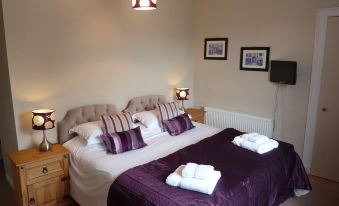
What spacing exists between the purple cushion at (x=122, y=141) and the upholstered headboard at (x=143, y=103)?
82 centimetres

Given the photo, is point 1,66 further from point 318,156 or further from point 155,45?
point 318,156

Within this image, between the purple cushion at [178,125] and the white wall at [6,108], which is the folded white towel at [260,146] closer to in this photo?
the purple cushion at [178,125]

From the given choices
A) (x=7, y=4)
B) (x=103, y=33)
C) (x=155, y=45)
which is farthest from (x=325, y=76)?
(x=7, y=4)

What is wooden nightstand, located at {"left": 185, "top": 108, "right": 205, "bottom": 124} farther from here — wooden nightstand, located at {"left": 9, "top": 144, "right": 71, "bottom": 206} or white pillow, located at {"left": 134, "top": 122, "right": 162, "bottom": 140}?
wooden nightstand, located at {"left": 9, "top": 144, "right": 71, "bottom": 206}

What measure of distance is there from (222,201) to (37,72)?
94.4 inches

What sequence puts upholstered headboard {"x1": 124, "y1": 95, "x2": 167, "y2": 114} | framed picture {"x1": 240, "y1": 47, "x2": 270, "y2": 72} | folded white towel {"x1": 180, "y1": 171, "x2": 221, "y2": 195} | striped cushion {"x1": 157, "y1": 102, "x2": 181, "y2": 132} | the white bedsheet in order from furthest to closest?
framed picture {"x1": 240, "y1": 47, "x2": 270, "y2": 72}, upholstered headboard {"x1": 124, "y1": 95, "x2": 167, "y2": 114}, striped cushion {"x1": 157, "y1": 102, "x2": 181, "y2": 132}, the white bedsheet, folded white towel {"x1": 180, "y1": 171, "x2": 221, "y2": 195}

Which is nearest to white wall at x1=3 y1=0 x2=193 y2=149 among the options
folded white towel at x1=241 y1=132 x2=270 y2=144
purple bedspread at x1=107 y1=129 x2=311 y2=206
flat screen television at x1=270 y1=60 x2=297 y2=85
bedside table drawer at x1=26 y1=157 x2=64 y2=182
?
bedside table drawer at x1=26 y1=157 x2=64 y2=182

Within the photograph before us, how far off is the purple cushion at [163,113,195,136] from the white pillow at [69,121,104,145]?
2.97ft

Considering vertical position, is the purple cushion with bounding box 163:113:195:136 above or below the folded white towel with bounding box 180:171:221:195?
above

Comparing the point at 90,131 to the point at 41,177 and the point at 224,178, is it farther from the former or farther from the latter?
the point at 224,178

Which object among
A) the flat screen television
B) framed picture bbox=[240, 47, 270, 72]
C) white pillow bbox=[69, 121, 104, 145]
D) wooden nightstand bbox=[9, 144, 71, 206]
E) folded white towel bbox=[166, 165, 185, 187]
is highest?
framed picture bbox=[240, 47, 270, 72]

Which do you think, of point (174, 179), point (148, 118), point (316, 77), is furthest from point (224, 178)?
point (316, 77)

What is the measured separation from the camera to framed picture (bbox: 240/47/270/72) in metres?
4.04

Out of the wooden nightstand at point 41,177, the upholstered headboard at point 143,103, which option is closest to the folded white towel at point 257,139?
the upholstered headboard at point 143,103
